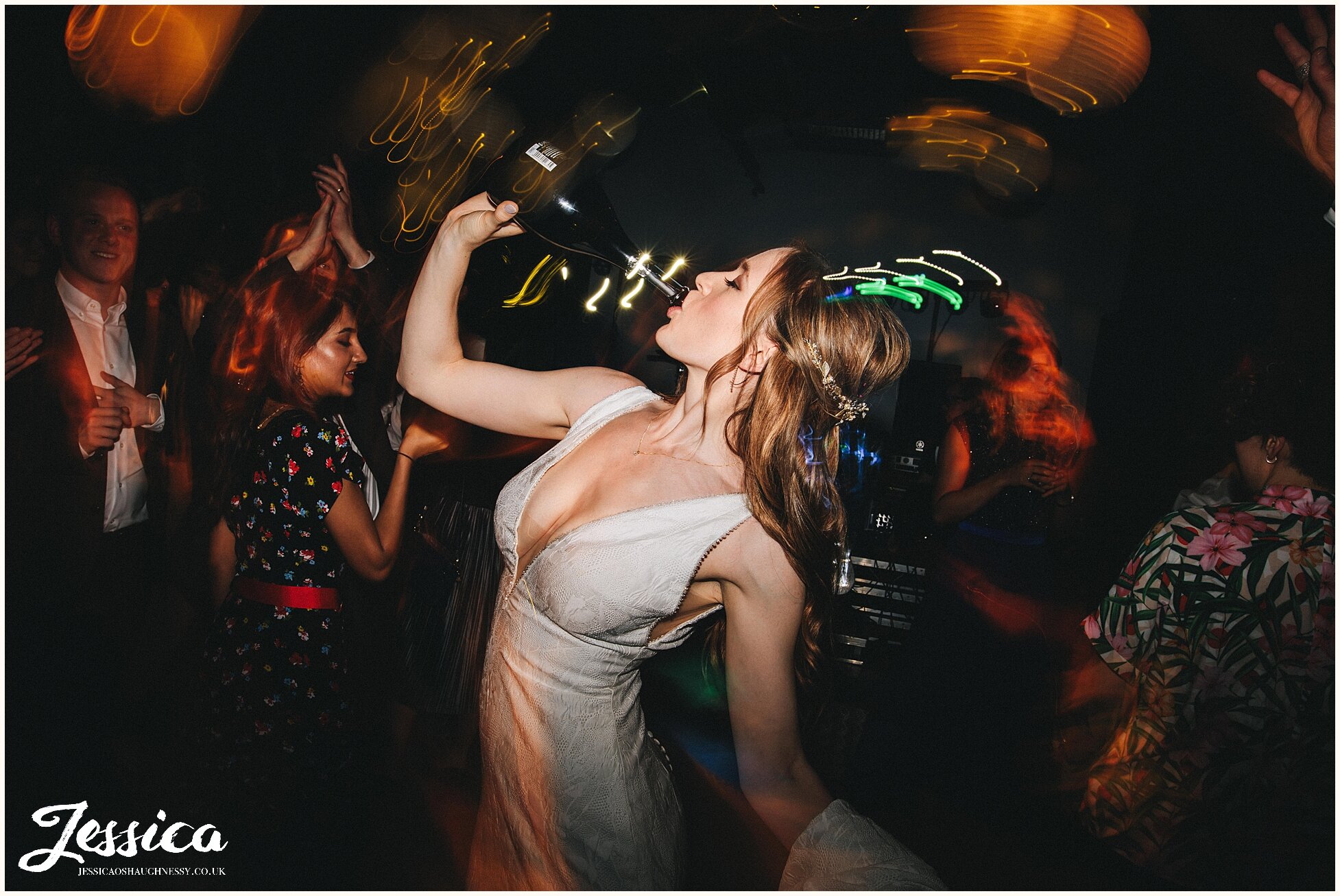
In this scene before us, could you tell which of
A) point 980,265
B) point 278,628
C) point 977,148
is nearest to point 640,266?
point 278,628

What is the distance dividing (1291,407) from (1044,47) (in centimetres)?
113

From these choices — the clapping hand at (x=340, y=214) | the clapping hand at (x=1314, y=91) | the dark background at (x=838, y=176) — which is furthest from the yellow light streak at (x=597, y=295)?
the clapping hand at (x=1314, y=91)

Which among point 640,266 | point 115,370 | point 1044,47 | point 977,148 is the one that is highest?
point 977,148

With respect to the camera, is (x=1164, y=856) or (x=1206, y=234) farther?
(x=1206, y=234)

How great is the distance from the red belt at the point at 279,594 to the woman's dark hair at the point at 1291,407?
7.76ft

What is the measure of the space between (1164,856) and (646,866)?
1266 mm

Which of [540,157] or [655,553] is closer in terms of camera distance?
[655,553]

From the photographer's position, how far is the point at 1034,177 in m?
2.82

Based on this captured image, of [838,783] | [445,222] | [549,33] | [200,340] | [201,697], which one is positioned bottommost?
[838,783]

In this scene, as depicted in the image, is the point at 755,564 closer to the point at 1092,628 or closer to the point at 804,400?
the point at 804,400

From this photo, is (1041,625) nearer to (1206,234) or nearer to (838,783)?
(838,783)

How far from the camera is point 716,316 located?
106cm

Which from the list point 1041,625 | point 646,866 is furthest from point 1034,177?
point 646,866

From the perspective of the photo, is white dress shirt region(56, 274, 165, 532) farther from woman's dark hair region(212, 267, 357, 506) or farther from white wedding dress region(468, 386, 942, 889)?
white wedding dress region(468, 386, 942, 889)
